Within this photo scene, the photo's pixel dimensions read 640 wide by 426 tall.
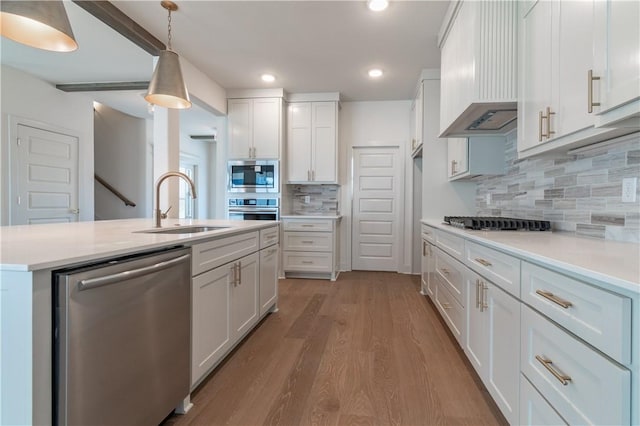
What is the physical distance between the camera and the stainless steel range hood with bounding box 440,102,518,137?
209 centimetres

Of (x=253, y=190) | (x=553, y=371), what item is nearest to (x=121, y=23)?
(x=253, y=190)

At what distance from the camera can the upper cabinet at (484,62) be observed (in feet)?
6.47

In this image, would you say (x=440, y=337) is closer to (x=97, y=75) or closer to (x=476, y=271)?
(x=476, y=271)

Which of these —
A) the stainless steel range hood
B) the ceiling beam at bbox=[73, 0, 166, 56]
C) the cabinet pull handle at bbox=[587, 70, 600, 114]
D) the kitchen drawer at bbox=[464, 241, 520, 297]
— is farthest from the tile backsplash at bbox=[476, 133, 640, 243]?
the ceiling beam at bbox=[73, 0, 166, 56]

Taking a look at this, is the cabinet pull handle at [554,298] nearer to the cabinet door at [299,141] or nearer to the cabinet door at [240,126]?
the cabinet door at [299,141]

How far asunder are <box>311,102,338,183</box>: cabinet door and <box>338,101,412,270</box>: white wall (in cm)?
41

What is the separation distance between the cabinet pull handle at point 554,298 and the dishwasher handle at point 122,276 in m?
1.44

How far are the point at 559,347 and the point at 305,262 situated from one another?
12.1 ft

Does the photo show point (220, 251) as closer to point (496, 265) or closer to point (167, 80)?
point (167, 80)

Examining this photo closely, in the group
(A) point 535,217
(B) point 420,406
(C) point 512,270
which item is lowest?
(B) point 420,406

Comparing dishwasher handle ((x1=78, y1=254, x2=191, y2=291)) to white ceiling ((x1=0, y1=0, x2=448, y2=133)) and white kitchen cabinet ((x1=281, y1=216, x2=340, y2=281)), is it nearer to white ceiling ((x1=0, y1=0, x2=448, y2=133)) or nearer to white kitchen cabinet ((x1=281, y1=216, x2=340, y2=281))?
white ceiling ((x1=0, y1=0, x2=448, y2=133))

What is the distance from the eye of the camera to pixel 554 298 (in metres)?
1.03

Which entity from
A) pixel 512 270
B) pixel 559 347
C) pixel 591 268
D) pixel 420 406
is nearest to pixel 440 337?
pixel 420 406

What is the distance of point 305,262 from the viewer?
4.58 meters
